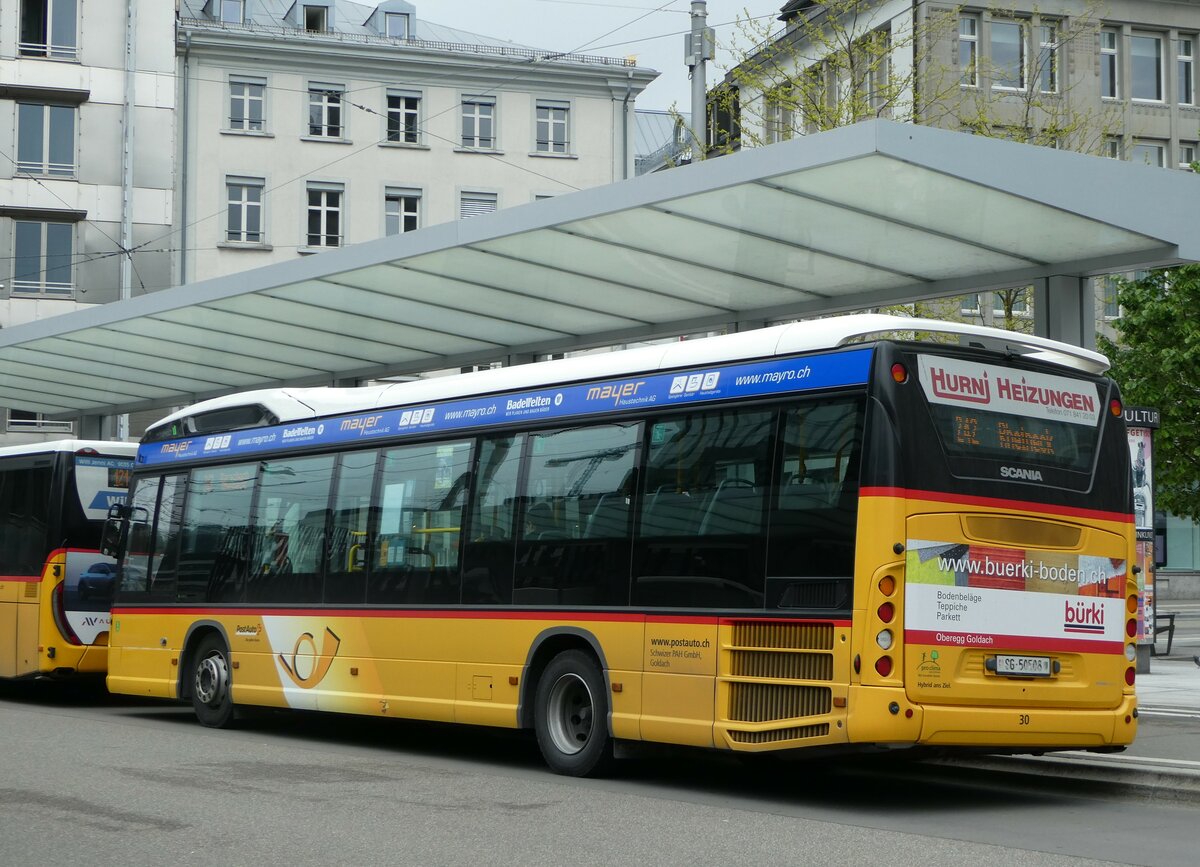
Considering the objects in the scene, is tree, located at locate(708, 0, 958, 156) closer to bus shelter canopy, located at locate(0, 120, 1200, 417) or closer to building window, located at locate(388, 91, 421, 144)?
bus shelter canopy, located at locate(0, 120, 1200, 417)

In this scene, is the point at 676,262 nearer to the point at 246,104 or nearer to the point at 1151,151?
the point at 246,104

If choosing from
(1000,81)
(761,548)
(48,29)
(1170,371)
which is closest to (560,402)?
(761,548)

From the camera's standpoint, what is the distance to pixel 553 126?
57562mm

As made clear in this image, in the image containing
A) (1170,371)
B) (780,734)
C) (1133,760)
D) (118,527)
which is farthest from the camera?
(1170,371)

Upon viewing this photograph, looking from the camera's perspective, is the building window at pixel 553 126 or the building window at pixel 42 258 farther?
the building window at pixel 553 126

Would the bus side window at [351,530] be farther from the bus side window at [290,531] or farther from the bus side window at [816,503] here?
the bus side window at [816,503]

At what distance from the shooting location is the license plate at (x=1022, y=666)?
32.8 feet

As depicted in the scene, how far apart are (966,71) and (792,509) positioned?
21.9m

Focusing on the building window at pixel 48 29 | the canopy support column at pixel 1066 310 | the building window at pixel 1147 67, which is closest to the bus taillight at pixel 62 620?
the canopy support column at pixel 1066 310

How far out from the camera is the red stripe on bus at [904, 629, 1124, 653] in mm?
9703

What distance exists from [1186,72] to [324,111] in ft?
91.5

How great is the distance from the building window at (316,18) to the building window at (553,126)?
26.9 ft

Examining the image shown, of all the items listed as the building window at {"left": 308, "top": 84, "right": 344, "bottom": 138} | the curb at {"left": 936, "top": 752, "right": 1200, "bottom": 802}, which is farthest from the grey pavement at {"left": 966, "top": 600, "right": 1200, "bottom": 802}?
the building window at {"left": 308, "top": 84, "right": 344, "bottom": 138}

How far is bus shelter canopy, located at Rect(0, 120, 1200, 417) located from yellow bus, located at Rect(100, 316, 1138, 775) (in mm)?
2166
